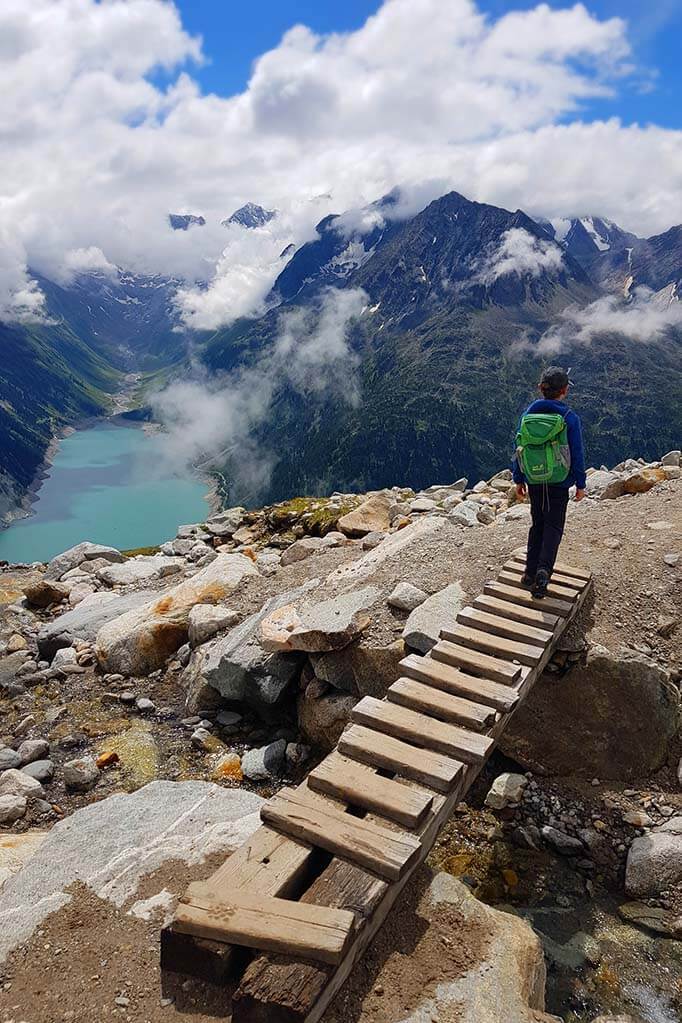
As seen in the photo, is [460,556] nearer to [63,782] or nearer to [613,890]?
[613,890]

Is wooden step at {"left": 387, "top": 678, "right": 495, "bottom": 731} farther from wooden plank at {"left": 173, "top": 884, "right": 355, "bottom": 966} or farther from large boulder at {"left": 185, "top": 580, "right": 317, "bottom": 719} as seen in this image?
large boulder at {"left": 185, "top": 580, "right": 317, "bottom": 719}

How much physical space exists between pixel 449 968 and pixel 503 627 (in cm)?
497

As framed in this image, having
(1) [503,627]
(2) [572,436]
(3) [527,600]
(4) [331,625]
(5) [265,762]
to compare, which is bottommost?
(5) [265,762]

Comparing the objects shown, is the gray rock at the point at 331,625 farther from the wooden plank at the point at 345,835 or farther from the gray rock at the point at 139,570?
the gray rock at the point at 139,570

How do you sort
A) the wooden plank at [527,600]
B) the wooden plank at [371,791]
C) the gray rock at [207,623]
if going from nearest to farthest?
the wooden plank at [371,791] < the wooden plank at [527,600] < the gray rock at [207,623]

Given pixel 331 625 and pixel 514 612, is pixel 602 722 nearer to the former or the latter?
pixel 514 612

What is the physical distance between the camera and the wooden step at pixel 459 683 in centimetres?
792

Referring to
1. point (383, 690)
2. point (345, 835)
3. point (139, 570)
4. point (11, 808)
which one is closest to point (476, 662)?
point (383, 690)

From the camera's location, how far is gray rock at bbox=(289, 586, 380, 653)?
10.3m

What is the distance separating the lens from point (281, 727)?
1109cm

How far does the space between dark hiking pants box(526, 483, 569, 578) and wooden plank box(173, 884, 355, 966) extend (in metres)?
6.73

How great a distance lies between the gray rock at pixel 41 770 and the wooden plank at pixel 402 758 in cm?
522

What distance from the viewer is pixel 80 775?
950 cm

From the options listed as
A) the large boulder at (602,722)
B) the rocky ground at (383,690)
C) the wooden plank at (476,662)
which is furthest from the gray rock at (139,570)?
the large boulder at (602,722)
